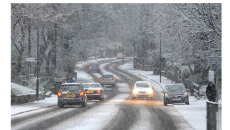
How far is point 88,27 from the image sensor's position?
65.0 m

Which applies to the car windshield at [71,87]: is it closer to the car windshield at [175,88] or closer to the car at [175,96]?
the car at [175,96]

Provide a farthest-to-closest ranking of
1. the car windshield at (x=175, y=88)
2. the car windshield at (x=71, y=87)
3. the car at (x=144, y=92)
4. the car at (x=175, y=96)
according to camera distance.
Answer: the car at (x=144, y=92), the car windshield at (x=175, y=88), the car at (x=175, y=96), the car windshield at (x=71, y=87)

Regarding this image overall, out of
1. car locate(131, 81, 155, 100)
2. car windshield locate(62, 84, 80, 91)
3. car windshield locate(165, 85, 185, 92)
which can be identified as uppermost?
car windshield locate(62, 84, 80, 91)

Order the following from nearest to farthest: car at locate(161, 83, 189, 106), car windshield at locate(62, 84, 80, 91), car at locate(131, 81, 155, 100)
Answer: car windshield at locate(62, 84, 80, 91)
car at locate(161, 83, 189, 106)
car at locate(131, 81, 155, 100)

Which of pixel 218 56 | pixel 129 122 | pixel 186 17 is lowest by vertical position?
pixel 129 122

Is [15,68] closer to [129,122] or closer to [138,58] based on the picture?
[129,122]

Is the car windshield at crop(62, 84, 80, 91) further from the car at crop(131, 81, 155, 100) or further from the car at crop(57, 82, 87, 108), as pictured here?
the car at crop(131, 81, 155, 100)

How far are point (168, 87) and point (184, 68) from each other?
18308 mm

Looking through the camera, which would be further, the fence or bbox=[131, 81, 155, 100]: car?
bbox=[131, 81, 155, 100]: car

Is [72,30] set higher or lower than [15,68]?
higher

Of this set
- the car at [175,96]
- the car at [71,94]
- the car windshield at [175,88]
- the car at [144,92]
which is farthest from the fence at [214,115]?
the car at [144,92]

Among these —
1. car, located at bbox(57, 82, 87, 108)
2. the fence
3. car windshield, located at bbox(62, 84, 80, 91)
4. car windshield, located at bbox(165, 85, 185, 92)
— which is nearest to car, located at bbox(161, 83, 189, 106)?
car windshield, located at bbox(165, 85, 185, 92)

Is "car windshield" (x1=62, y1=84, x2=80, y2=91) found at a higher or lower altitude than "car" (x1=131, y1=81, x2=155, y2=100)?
higher
